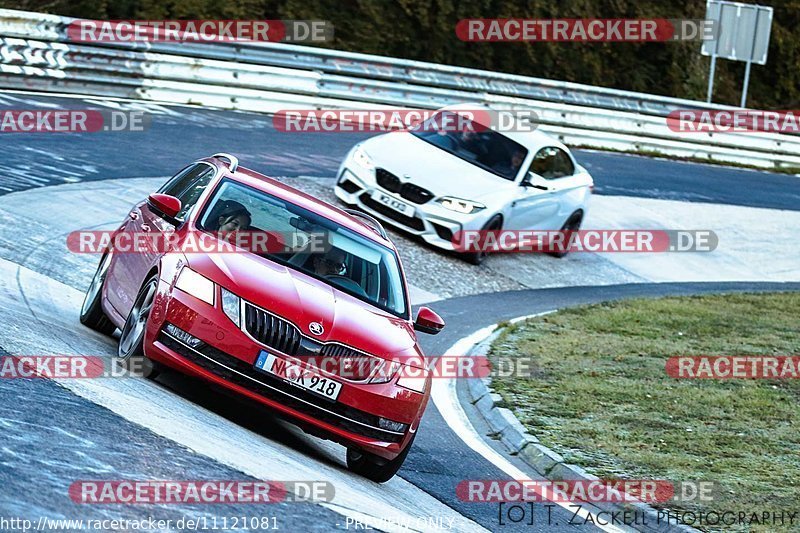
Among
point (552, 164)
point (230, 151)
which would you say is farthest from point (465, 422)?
point (230, 151)

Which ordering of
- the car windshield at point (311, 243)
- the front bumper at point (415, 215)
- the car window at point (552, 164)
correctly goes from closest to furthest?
the car windshield at point (311, 243), the front bumper at point (415, 215), the car window at point (552, 164)

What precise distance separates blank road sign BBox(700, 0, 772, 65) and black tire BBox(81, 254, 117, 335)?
24.6 m

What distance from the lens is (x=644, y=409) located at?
431 inches

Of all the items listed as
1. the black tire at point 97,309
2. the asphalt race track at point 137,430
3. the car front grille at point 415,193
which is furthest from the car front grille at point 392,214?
the black tire at point 97,309

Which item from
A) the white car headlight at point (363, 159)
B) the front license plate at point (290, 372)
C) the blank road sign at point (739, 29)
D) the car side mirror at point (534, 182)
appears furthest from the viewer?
the blank road sign at point (739, 29)

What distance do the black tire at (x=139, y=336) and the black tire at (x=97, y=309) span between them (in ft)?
3.90

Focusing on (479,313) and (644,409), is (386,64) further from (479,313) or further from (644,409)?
(644,409)

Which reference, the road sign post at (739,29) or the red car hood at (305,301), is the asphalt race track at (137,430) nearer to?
the red car hood at (305,301)

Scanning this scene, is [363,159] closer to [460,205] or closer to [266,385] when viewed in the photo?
[460,205]

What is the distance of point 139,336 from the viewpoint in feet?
26.3

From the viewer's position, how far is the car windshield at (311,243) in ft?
28.4

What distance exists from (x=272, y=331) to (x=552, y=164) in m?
11.3

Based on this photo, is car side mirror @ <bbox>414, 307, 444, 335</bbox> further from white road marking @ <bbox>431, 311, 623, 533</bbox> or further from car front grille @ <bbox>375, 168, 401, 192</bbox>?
car front grille @ <bbox>375, 168, 401, 192</bbox>

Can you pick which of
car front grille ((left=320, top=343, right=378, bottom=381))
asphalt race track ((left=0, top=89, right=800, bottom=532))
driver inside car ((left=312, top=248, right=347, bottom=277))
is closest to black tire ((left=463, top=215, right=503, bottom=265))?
asphalt race track ((left=0, top=89, right=800, bottom=532))
